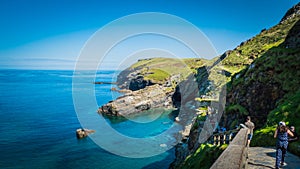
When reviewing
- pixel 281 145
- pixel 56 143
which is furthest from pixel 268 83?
pixel 56 143

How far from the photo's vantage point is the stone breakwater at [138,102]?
83938mm

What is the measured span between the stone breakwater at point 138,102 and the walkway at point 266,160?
243 feet

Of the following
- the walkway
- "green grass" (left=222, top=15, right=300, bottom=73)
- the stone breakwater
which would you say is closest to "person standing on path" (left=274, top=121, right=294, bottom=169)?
the walkway

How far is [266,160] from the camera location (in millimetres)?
9000

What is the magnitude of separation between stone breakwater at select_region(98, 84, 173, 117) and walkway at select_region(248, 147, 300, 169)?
7395 centimetres

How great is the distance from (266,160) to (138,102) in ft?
280

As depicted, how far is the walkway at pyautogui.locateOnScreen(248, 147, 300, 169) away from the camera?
8.27 meters

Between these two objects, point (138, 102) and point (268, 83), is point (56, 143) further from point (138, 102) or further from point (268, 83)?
point (138, 102)

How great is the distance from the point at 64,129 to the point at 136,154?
26.3 m

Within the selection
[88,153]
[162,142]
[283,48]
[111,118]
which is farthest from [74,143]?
[283,48]

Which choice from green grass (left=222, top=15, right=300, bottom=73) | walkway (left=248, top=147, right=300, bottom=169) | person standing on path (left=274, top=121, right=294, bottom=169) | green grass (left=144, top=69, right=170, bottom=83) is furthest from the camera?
green grass (left=144, top=69, right=170, bottom=83)

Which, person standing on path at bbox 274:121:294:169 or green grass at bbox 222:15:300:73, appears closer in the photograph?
person standing on path at bbox 274:121:294:169

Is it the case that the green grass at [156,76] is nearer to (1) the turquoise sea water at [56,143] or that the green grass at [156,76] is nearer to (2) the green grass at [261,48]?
(1) the turquoise sea water at [56,143]

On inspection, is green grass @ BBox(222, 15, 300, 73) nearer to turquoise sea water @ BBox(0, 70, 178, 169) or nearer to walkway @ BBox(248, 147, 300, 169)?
turquoise sea water @ BBox(0, 70, 178, 169)
